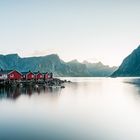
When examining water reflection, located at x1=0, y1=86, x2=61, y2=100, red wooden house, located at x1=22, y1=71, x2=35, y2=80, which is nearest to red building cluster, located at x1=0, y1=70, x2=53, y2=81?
red wooden house, located at x1=22, y1=71, x2=35, y2=80

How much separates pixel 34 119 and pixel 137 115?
1969cm

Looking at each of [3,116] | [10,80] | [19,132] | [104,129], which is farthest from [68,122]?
[10,80]

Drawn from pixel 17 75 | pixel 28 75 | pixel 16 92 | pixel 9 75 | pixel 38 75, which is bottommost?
pixel 16 92

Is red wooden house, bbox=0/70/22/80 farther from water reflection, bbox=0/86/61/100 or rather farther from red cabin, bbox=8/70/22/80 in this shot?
water reflection, bbox=0/86/61/100

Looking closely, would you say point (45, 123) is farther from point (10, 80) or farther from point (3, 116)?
point (10, 80)

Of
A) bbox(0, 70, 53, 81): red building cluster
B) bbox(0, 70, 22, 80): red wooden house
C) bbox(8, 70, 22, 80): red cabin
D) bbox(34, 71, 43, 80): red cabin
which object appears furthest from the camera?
bbox(34, 71, 43, 80): red cabin

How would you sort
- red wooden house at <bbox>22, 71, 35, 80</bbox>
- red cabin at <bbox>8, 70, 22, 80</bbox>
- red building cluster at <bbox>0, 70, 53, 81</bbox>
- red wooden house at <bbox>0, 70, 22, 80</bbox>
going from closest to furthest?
red wooden house at <bbox>0, 70, 22, 80</bbox> → red building cluster at <bbox>0, 70, 53, 81</bbox> → red cabin at <bbox>8, 70, 22, 80</bbox> → red wooden house at <bbox>22, 71, 35, 80</bbox>

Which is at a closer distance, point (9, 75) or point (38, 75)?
point (9, 75)

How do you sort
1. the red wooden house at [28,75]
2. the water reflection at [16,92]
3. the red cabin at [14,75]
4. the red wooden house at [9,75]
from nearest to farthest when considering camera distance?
the water reflection at [16,92] < the red wooden house at [9,75] < the red cabin at [14,75] < the red wooden house at [28,75]

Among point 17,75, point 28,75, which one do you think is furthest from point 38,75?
point 17,75

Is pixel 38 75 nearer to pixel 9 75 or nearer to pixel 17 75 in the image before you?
pixel 17 75

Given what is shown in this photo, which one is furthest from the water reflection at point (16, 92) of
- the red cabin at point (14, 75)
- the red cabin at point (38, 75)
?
the red cabin at point (38, 75)

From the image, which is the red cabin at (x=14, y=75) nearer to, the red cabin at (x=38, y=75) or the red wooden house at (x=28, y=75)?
the red wooden house at (x=28, y=75)

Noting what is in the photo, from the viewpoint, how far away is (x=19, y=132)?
3462cm
